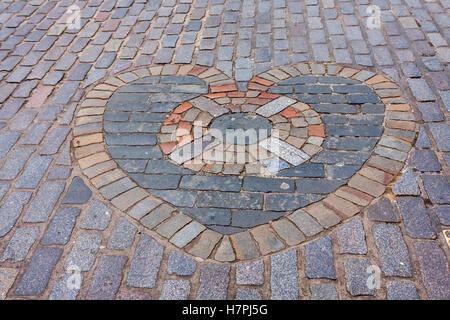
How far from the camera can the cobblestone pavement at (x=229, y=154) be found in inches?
105

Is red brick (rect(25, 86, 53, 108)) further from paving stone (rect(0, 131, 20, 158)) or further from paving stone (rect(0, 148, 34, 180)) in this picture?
paving stone (rect(0, 148, 34, 180))

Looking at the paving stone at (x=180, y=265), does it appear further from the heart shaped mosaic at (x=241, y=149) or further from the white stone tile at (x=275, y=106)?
the white stone tile at (x=275, y=106)

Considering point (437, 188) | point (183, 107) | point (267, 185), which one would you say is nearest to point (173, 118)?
point (183, 107)

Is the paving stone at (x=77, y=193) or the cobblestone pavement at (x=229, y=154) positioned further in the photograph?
the paving stone at (x=77, y=193)

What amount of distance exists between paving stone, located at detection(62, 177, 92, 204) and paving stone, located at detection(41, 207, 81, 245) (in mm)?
84

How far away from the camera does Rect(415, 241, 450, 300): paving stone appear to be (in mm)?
2486

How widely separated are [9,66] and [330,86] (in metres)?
3.58

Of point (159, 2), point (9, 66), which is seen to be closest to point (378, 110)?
Answer: point (159, 2)

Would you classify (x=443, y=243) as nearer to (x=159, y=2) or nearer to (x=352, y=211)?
(x=352, y=211)

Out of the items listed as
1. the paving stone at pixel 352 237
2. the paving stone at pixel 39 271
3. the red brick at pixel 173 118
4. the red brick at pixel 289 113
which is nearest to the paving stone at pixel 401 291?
the paving stone at pixel 352 237

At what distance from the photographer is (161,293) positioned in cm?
256

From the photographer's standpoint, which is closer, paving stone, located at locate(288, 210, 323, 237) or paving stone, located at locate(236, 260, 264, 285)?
paving stone, located at locate(236, 260, 264, 285)

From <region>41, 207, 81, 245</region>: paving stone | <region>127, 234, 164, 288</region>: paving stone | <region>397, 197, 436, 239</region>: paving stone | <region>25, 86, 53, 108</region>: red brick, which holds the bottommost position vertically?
<region>397, 197, 436, 239</region>: paving stone

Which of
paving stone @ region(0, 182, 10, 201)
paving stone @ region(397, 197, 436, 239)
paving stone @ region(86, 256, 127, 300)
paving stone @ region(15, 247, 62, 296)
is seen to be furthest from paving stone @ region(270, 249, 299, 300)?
paving stone @ region(0, 182, 10, 201)
